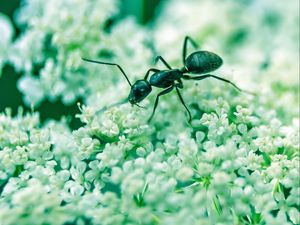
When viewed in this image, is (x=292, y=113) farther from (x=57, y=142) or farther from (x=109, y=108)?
(x=57, y=142)

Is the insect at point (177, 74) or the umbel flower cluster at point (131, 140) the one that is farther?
the insect at point (177, 74)

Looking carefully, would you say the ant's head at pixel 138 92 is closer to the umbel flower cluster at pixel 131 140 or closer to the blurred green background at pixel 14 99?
the umbel flower cluster at pixel 131 140

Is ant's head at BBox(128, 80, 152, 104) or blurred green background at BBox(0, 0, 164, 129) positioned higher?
ant's head at BBox(128, 80, 152, 104)

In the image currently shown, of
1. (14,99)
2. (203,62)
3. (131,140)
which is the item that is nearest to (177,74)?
(203,62)

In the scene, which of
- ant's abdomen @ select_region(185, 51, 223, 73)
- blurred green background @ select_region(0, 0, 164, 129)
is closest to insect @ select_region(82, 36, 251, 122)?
ant's abdomen @ select_region(185, 51, 223, 73)

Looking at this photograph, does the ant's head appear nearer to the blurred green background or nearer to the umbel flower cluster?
the umbel flower cluster

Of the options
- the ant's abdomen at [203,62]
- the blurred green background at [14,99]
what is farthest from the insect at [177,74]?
the blurred green background at [14,99]

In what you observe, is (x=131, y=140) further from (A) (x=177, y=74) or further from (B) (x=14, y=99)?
(B) (x=14, y=99)

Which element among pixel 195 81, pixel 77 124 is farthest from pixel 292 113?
pixel 77 124
